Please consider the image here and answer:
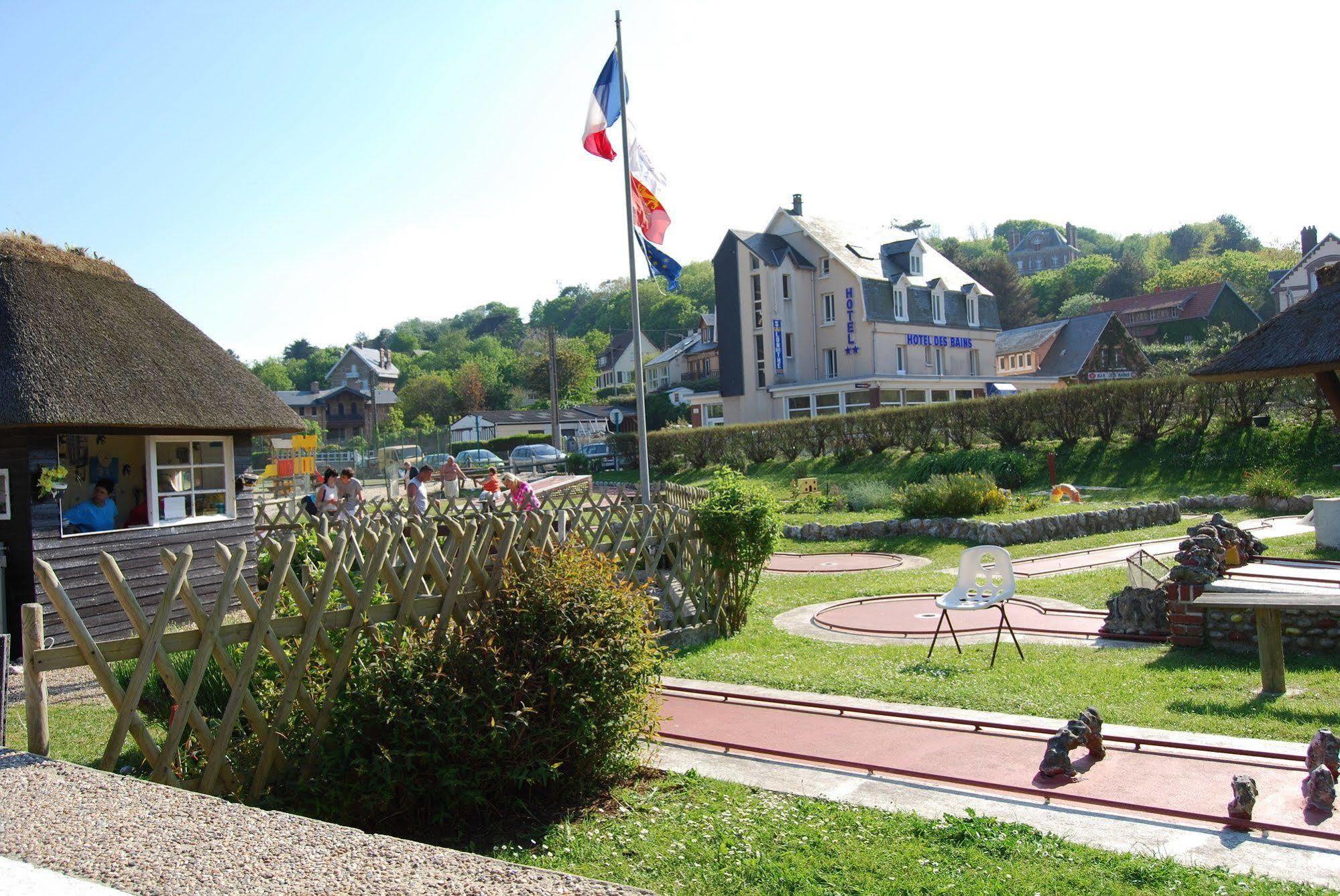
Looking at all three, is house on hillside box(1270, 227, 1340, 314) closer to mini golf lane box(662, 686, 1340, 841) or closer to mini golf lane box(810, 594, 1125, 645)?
mini golf lane box(810, 594, 1125, 645)

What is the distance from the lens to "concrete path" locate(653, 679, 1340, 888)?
14.3ft

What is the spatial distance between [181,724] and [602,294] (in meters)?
160

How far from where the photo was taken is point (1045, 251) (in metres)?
149

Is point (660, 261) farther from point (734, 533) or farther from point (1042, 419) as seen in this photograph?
point (1042, 419)

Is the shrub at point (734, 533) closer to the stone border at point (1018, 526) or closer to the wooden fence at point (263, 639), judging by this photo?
the wooden fence at point (263, 639)

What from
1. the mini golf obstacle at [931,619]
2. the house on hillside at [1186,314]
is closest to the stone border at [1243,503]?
the mini golf obstacle at [931,619]

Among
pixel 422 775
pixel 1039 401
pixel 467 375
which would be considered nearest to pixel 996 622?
pixel 422 775

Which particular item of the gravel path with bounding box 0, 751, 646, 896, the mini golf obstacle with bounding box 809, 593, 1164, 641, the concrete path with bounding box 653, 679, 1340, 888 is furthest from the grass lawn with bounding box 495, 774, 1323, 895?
the mini golf obstacle with bounding box 809, 593, 1164, 641

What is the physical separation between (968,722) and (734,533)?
4039mm

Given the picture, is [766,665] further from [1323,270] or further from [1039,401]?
[1039,401]

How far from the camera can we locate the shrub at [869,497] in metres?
23.0

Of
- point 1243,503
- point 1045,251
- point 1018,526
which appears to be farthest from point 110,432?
point 1045,251

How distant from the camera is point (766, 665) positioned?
8.86 metres

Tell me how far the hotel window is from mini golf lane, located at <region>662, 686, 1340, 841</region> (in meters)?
38.0
